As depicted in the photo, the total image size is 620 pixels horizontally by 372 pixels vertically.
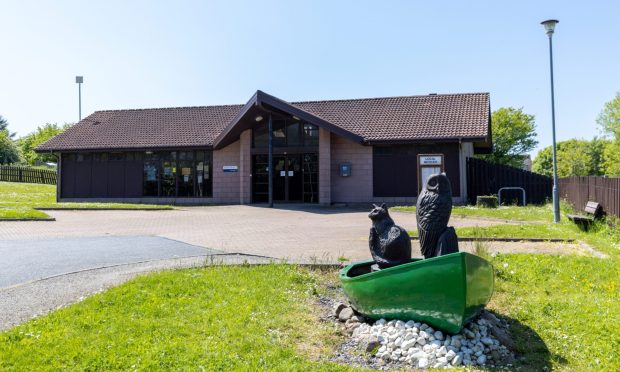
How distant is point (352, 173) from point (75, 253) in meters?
15.4

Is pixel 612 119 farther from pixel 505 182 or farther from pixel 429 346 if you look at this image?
pixel 429 346

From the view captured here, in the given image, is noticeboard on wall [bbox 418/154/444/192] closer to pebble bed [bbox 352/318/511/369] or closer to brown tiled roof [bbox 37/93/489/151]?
brown tiled roof [bbox 37/93/489/151]

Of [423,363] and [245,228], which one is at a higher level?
[245,228]

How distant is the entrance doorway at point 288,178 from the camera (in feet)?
76.9

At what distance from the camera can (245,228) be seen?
14.5 m

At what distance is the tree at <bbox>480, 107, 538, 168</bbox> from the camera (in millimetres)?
52031

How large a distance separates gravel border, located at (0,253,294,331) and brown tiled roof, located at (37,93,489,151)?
1430 cm

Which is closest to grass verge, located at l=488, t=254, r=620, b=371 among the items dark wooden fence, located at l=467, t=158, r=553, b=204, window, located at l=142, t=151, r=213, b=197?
dark wooden fence, located at l=467, t=158, r=553, b=204

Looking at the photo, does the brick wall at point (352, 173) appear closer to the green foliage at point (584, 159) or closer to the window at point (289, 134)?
the window at point (289, 134)

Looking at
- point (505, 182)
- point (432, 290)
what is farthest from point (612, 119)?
point (432, 290)

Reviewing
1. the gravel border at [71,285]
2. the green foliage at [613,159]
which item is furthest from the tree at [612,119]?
the gravel border at [71,285]

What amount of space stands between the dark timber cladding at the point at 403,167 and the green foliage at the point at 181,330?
16.2 metres

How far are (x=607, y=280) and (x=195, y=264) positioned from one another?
241 inches

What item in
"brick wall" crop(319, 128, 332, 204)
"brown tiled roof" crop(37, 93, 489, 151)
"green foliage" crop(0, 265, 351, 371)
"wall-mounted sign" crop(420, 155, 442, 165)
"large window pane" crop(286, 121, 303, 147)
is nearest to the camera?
"green foliage" crop(0, 265, 351, 371)
